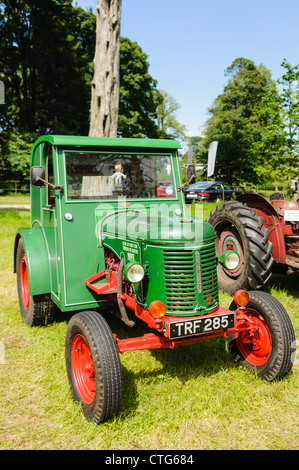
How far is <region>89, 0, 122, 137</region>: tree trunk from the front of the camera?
771 cm

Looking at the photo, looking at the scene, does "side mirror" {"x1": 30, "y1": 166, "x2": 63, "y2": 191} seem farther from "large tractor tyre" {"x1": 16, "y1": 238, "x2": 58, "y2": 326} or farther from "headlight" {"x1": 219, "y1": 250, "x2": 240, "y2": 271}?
"headlight" {"x1": 219, "y1": 250, "x2": 240, "y2": 271}

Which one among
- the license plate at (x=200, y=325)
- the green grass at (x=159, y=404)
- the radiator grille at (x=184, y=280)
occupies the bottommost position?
the green grass at (x=159, y=404)

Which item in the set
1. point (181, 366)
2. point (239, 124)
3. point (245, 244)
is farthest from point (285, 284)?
point (239, 124)

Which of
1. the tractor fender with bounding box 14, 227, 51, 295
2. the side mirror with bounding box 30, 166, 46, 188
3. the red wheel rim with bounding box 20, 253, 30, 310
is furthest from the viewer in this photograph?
the red wheel rim with bounding box 20, 253, 30, 310

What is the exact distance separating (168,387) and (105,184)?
211cm

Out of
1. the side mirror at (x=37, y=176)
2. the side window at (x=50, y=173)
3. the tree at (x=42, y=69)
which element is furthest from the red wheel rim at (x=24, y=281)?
the tree at (x=42, y=69)

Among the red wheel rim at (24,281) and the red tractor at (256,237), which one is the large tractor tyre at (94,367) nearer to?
the red wheel rim at (24,281)

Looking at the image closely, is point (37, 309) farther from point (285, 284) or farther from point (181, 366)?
point (285, 284)

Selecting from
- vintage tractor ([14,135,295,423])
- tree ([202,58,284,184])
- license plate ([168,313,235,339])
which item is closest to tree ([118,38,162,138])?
tree ([202,58,284,184])

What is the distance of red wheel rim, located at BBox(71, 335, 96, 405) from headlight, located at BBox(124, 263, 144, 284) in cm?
66

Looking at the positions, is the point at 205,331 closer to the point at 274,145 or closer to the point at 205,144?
the point at 274,145

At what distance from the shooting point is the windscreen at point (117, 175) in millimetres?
3816

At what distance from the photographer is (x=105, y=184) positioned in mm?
3998

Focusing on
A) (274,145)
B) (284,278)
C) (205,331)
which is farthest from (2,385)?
(274,145)
